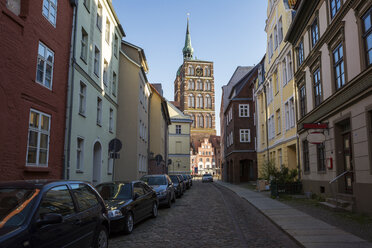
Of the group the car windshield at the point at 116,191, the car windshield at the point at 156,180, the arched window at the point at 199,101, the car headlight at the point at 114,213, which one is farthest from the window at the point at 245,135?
the arched window at the point at 199,101

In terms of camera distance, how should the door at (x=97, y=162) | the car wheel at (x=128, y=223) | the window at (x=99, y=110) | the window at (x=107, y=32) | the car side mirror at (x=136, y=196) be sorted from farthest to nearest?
the window at (x=107, y=32), the window at (x=99, y=110), the door at (x=97, y=162), the car side mirror at (x=136, y=196), the car wheel at (x=128, y=223)

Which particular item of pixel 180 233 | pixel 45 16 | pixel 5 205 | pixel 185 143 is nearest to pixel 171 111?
pixel 185 143

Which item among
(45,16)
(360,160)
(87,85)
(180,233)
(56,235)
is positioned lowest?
(180,233)

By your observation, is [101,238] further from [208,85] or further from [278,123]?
[208,85]

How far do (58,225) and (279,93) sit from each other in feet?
74.2

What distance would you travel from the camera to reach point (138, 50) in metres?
26.8

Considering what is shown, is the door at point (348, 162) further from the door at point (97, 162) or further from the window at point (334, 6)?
the door at point (97, 162)

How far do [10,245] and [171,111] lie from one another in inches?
2516

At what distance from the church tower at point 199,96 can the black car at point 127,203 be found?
4080 inches

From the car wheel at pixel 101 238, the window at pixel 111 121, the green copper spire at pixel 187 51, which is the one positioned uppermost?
the green copper spire at pixel 187 51

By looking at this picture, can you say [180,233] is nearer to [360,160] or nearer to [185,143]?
[360,160]

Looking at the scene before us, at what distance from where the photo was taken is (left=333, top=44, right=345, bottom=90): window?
1344 cm

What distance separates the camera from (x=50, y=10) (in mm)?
13414

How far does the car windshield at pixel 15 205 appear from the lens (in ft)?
13.9
